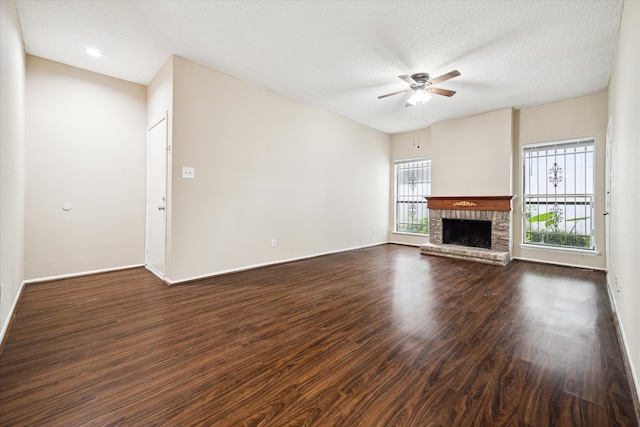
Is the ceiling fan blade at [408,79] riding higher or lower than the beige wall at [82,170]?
higher

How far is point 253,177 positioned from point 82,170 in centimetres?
223

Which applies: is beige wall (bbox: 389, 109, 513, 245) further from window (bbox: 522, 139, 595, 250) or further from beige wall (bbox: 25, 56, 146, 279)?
beige wall (bbox: 25, 56, 146, 279)

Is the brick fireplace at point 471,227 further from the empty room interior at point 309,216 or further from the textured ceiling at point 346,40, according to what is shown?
the textured ceiling at point 346,40

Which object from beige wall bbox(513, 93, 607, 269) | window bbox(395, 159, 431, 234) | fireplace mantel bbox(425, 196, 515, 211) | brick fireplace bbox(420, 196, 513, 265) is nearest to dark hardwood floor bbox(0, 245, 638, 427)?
beige wall bbox(513, 93, 607, 269)

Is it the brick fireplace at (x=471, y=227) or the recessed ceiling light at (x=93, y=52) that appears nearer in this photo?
the recessed ceiling light at (x=93, y=52)

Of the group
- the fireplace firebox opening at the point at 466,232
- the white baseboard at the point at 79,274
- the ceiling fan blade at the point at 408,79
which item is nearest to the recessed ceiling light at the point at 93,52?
the white baseboard at the point at 79,274

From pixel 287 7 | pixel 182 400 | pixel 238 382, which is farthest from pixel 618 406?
pixel 287 7

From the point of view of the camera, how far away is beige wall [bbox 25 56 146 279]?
335 cm

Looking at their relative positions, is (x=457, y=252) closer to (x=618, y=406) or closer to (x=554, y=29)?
(x=554, y=29)

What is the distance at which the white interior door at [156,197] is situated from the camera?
11.6 ft

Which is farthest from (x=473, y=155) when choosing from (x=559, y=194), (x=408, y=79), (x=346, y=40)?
(x=346, y=40)

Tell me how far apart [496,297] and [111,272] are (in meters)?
4.95

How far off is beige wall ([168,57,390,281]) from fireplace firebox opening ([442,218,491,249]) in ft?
5.99

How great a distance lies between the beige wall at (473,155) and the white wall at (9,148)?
6.23 m
